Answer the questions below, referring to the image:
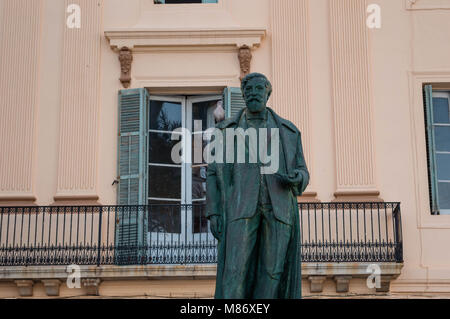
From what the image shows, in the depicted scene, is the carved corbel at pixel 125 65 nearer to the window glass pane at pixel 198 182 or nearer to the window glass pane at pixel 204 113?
the window glass pane at pixel 204 113

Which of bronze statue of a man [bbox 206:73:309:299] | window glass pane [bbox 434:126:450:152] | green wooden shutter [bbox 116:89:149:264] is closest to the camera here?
bronze statue of a man [bbox 206:73:309:299]

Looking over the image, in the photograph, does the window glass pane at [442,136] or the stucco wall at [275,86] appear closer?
the stucco wall at [275,86]

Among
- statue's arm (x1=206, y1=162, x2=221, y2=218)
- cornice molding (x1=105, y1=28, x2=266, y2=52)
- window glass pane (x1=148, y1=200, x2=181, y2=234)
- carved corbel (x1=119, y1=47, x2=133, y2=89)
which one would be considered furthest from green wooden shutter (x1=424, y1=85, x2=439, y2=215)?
statue's arm (x1=206, y1=162, x2=221, y2=218)

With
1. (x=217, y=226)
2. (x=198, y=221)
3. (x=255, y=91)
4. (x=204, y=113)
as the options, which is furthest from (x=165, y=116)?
(x=217, y=226)

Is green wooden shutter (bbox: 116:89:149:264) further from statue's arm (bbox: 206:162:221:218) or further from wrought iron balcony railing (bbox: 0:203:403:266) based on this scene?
statue's arm (bbox: 206:162:221:218)

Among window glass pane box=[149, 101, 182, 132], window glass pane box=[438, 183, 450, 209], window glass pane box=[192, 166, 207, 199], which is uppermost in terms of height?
window glass pane box=[149, 101, 182, 132]

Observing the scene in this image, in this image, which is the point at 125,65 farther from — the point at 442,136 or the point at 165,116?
the point at 442,136

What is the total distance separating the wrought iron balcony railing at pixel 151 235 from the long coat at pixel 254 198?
719 centimetres

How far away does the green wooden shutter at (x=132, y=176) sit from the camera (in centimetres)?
1595

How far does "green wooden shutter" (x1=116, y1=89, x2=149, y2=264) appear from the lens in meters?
16.0

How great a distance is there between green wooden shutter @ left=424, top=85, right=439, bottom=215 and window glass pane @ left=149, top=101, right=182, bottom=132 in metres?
3.66

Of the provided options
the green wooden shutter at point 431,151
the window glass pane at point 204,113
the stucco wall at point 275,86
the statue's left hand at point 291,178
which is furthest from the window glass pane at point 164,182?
the statue's left hand at point 291,178

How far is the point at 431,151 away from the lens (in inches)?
646

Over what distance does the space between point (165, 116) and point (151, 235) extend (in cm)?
189
